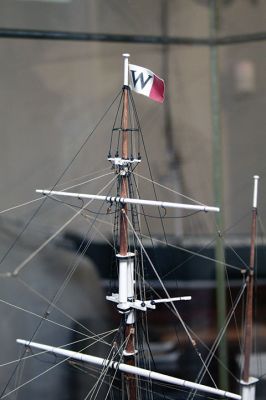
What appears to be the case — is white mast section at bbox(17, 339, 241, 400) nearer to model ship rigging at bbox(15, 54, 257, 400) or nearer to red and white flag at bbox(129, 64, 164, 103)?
model ship rigging at bbox(15, 54, 257, 400)

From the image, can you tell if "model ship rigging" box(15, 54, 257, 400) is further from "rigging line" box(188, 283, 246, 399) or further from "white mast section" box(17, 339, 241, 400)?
"rigging line" box(188, 283, 246, 399)

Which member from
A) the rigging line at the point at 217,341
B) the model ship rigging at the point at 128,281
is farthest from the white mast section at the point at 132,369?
the rigging line at the point at 217,341

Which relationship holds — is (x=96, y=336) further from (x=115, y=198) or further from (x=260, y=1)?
(x=260, y=1)

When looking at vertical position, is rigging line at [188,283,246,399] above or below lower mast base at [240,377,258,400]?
above

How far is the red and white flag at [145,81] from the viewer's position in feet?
3.96

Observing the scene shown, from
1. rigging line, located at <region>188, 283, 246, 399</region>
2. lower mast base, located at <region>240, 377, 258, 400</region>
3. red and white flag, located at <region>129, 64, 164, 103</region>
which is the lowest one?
lower mast base, located at <region>240, 377, 258, 400</region>

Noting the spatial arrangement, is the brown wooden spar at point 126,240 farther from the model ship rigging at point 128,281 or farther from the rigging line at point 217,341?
the rigging line at point 217,341

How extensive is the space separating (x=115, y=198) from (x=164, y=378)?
0.46 m

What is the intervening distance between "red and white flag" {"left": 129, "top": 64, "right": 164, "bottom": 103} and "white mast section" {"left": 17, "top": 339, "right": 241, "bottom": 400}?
0.67 meters

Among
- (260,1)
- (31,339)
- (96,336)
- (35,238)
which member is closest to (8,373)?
(31,339)

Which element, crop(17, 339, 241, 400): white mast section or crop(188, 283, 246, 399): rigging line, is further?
crop(188, 283, 246, 399): rigging line

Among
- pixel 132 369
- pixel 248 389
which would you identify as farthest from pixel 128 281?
pixel 248 389

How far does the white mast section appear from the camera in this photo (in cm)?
126

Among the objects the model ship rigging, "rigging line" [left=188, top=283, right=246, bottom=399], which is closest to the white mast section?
the model ship rigging
